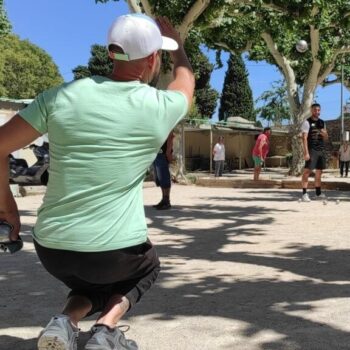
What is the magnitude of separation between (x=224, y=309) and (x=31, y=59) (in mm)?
48480

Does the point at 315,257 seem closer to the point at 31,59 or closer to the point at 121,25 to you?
the point at 121,25

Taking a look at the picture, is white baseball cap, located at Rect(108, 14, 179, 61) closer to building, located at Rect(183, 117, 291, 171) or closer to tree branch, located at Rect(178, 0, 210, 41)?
tree branch, located at Rect(178, 0, 210, 41)

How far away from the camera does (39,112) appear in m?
2.38

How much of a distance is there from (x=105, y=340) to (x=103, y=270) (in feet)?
0.96

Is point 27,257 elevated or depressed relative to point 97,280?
depressed

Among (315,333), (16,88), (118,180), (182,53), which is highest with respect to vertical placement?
(16,88)

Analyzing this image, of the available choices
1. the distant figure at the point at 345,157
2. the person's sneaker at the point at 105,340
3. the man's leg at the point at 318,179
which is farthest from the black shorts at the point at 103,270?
the distant figure at the point at 345,157

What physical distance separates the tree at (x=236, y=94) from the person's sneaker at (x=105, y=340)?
53183 millimetres

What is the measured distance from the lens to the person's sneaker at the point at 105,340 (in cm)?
239

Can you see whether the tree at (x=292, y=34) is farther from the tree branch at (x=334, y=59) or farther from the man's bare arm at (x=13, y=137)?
the man's bare arm at (x=13, y=137)

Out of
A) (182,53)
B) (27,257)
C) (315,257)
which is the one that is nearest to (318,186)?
(315,257)

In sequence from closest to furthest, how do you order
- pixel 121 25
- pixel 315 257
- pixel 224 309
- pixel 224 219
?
pixel 121 25, pixel 224 309, pixel 315 257, pixel 224 219

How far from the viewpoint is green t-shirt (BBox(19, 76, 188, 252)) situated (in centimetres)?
238

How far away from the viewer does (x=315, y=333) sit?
3402 millimetres
